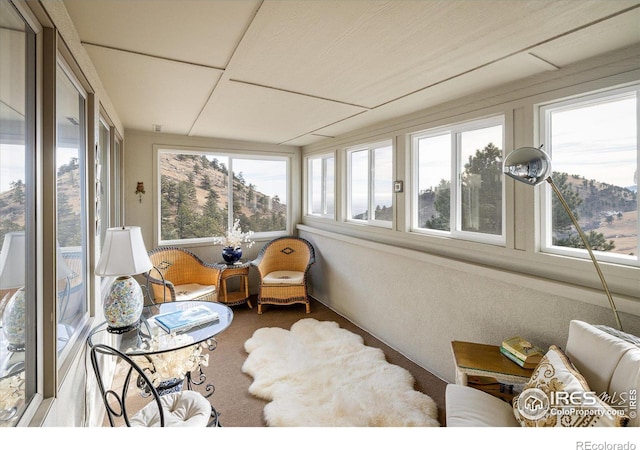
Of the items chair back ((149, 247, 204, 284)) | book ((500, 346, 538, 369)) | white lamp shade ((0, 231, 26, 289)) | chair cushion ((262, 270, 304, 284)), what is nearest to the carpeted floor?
chair cushion ((262, 270, 304, 284))

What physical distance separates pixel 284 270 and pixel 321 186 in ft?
4.45

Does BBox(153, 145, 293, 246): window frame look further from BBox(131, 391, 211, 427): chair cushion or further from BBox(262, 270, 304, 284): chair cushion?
BBox(131, 391, 211, 427): chair cushion

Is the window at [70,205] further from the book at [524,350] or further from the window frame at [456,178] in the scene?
the window frame at [456,178]

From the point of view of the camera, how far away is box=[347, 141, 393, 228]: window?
10.8ft

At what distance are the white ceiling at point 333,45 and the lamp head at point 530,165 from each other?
0.53 meters

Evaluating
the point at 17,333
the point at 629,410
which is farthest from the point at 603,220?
the point at 17,333

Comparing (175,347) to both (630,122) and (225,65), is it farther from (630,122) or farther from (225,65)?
(630,122)

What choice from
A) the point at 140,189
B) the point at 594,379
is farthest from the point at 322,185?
the point at 594,379
